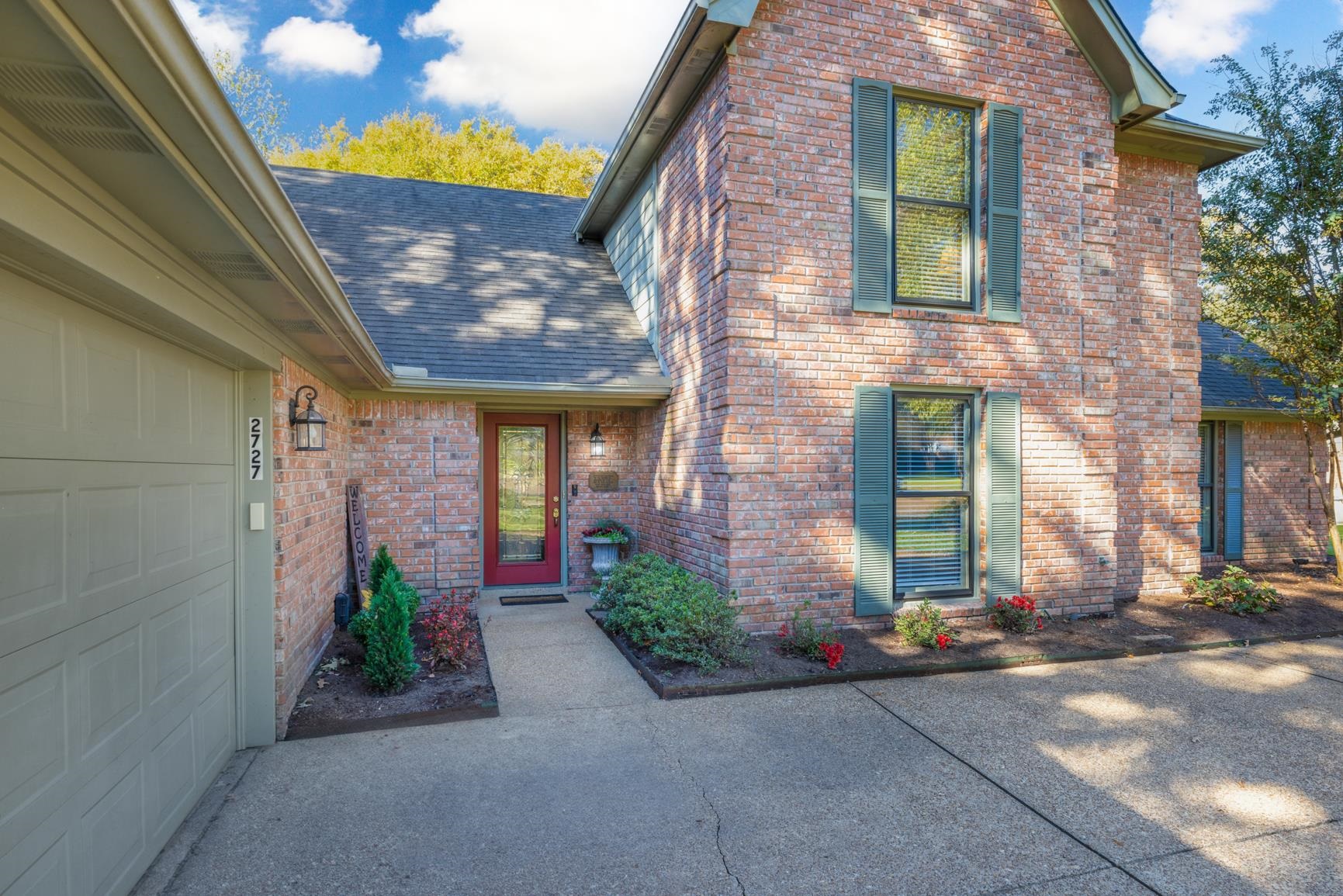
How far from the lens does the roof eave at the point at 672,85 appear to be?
5.55 m

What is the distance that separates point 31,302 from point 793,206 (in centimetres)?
521

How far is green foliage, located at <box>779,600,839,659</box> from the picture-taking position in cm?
547

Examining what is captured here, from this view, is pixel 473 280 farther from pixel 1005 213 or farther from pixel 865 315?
pixel 1005 213

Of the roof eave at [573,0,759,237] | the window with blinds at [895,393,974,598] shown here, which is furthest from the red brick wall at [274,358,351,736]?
the window with blinds at [895,393,974,598]

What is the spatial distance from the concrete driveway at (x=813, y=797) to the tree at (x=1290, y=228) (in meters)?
4.98

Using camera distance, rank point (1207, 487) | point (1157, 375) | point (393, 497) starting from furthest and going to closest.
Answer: point (1207, 487) < point (1157, 375) < point (393, 497)

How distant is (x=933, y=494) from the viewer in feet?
21.1

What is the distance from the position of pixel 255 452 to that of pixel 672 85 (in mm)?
4823

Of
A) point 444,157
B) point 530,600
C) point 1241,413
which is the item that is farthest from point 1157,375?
point 444,157

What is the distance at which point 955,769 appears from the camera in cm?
376

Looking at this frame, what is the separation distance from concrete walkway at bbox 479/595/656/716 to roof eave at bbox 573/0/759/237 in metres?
5.17

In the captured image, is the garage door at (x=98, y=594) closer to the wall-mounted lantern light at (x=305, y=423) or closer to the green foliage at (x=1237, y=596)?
the wall-mounted lantern light at (x=305, y=423)

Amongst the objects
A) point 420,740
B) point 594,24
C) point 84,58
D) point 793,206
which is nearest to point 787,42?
point 793,206

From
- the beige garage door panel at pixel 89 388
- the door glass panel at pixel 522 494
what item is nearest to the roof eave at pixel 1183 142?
the door glass panel at pixel 522 494
